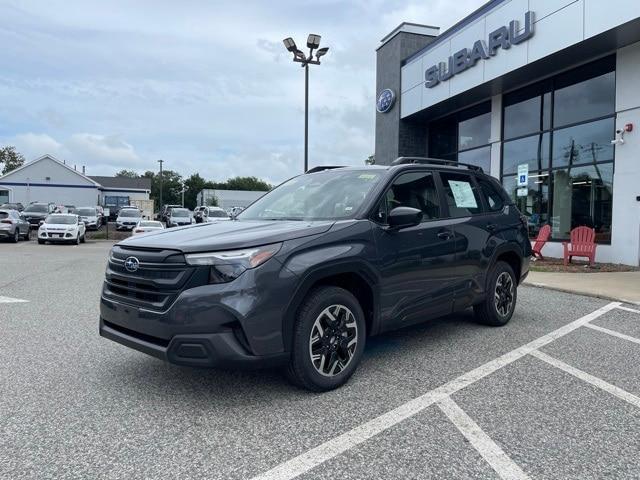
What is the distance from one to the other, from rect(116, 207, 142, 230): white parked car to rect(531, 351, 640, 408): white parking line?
29042 mm

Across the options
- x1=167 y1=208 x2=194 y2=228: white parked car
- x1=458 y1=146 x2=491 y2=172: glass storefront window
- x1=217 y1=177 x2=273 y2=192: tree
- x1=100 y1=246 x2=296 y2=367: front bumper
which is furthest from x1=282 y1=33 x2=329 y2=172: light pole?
x1=217 y1=177 x2=273 y2=192: tree

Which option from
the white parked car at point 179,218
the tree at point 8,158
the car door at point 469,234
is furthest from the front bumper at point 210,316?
the tree at point 8,158

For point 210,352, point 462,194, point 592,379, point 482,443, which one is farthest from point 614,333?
point 210,352

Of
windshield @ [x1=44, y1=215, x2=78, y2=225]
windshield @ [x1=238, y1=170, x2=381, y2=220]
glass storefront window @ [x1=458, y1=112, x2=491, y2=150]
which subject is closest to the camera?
windshield @ [x1=238, y1=170, x2=381, y2=220]

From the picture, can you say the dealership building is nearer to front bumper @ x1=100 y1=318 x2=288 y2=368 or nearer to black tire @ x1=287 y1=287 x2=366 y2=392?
black tire @ x1=287 y1=287 x2=366 y2=392

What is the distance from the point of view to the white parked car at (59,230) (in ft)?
74.0

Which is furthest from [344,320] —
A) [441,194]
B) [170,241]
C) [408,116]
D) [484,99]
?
[408,116]

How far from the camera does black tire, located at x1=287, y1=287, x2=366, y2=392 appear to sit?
3.65 m

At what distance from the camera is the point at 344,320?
3.97m

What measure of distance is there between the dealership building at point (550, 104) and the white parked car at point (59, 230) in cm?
1532

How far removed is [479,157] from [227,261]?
55.7 ft

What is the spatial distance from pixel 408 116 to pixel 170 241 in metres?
18.0

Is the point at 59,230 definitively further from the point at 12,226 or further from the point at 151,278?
the point at 151,278

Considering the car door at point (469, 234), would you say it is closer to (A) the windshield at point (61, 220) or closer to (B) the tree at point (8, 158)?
(A) the windshield at point (61, 220)
